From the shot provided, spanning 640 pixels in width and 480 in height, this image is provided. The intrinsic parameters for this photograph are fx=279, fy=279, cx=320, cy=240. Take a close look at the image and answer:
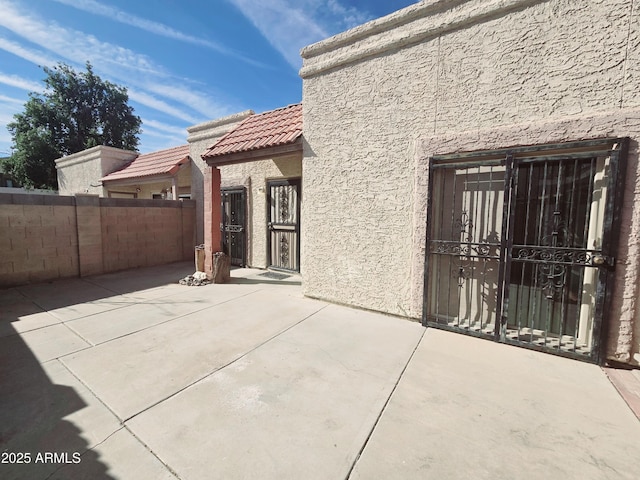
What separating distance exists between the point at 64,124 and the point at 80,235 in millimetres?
24794

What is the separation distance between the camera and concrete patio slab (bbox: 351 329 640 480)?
1929 millimetres

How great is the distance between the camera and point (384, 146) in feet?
15.0

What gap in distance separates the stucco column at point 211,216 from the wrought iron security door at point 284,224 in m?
1.60

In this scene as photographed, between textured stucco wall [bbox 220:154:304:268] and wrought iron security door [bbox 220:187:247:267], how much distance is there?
0.18 meters

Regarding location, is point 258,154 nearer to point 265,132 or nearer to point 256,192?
point 265,132

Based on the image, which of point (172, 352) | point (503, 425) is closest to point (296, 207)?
point (172, 352)

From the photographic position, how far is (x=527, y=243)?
154 inches

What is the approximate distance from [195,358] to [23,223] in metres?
6.50

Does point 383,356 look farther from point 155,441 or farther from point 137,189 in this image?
point 137,189

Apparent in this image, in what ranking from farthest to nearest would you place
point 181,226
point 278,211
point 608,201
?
point 181,226 → point 278,211 → point 608,201

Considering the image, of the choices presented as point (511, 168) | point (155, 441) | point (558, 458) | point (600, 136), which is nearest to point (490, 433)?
point (558, 458)

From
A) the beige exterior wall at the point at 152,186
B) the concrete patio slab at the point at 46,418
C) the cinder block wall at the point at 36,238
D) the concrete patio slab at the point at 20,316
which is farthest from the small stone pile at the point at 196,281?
the beige exterior wall at the point at 152,186

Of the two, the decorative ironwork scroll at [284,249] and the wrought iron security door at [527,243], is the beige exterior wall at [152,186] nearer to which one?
the decorative ironwork scroll at [284,249]

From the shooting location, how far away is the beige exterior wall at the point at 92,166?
559 inches
